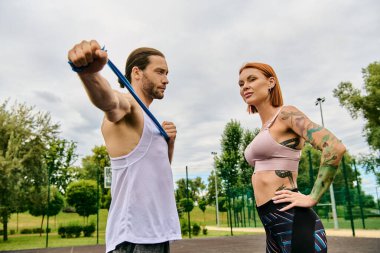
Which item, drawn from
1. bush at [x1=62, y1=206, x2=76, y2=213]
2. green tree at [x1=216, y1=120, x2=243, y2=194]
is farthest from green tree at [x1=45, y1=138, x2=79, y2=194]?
green tree at [x1=216, y1=120, x2=243, y2=194]

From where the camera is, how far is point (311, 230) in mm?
1977

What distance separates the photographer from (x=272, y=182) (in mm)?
2172

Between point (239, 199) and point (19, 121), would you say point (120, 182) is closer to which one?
point (19, 121)

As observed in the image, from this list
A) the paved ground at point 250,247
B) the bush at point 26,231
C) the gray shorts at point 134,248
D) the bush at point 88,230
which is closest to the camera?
the gray shorts at point 134,248

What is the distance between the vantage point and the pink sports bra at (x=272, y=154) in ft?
7.12

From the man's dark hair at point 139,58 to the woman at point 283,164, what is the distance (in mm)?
796

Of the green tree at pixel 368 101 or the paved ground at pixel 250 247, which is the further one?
the green tree at pixel 368 101

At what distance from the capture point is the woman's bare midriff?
2150 mm

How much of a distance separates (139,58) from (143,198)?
87 cm

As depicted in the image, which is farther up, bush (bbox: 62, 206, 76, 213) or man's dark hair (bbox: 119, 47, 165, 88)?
man's dark hair (bbox: 119, 47, 165, 88)

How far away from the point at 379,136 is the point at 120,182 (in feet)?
97.6

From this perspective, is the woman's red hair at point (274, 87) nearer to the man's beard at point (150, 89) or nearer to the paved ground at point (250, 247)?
the man's beard at point (150, 89)

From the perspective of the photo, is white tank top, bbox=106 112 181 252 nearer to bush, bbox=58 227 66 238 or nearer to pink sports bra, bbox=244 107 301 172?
pink sports bra, bbox=244 107 301 172

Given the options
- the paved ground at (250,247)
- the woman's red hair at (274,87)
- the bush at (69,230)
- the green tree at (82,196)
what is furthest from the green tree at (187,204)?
the woman's red hair at (274,87)
